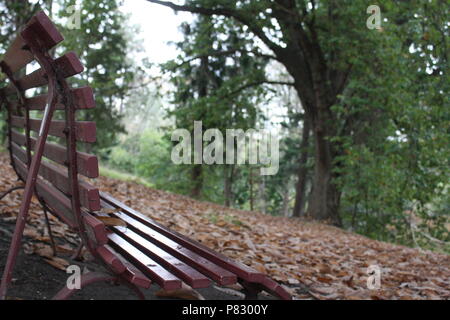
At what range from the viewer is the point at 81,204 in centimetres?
200

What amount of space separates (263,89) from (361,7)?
412 centimetres

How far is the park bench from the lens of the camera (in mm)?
1856

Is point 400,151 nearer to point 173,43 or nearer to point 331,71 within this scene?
point 331,71

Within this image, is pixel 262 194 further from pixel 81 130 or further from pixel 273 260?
pixel 81 130

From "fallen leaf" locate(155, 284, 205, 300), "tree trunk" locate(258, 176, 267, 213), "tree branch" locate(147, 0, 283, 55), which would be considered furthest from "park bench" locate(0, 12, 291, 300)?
"tree trunk" locate(258, 176, 267, 213)

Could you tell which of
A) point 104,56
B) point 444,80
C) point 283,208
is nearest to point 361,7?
point 444,80

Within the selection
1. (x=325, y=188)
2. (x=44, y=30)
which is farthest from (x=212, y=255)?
(x=325, y=188)

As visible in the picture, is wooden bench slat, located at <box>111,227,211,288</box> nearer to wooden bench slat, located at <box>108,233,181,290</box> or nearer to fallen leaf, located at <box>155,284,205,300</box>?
wooden bench slat, located at <box>108,233,181,290</box>

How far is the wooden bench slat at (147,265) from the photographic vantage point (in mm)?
1871

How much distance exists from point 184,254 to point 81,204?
1.98 ft

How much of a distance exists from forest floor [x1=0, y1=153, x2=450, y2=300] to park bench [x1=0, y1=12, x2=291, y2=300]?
23.0 inches

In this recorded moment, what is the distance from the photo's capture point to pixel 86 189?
1.89 metres

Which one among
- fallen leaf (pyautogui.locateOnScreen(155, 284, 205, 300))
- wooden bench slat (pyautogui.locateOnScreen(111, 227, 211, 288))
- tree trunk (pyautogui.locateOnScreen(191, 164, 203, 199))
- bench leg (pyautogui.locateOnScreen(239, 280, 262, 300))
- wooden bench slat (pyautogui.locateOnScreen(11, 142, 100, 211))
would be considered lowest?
tree trunk (pyautogui.locateOnScreen(191, 164, 203, 199))

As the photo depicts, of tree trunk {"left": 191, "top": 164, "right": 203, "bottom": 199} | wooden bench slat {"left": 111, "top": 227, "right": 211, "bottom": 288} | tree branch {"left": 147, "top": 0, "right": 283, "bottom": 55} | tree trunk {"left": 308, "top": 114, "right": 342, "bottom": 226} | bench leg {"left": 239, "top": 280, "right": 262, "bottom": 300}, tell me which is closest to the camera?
wooden bench slat {"left": 111, "top": 227, "right": 211, "bottom": 288}
